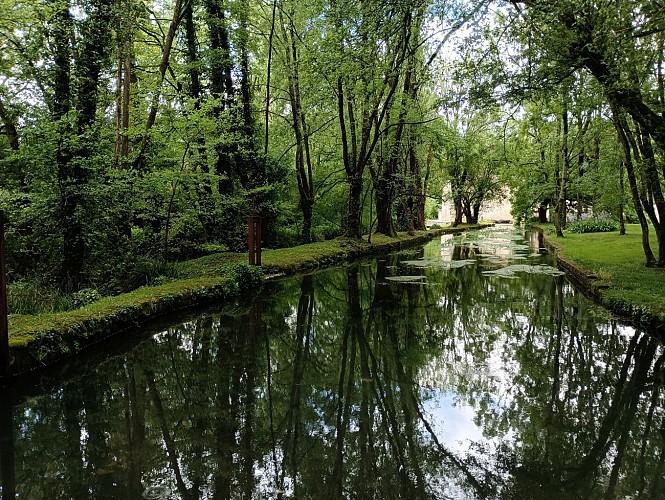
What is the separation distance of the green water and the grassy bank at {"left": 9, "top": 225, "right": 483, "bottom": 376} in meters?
0.46

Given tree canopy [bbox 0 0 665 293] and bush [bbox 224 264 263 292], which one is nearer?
tree canopy [bbox 0 0 665 293]

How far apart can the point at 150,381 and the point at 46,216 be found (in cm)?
448

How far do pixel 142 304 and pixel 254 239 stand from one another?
4532 millimetres

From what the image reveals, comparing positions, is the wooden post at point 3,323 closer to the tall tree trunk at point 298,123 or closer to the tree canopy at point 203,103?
the tree canopy at point 203,103

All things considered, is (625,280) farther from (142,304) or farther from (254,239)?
(142,304)

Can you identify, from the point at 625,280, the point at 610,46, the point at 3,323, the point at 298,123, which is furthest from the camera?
the point at 298,123

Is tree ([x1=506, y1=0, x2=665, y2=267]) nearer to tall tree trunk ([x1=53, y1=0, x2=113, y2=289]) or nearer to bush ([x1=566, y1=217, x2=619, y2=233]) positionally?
tall tree trunk ([x1=53, y1=0, x2=113, y2=289])

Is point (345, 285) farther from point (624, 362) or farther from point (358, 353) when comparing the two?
point (624, 362)

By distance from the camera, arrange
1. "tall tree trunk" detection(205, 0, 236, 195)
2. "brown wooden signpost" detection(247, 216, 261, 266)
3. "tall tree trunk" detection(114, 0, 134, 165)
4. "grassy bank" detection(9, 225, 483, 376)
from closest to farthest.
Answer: "grassy bank" detection(9, 225, 483, 376), "tall tree trunk" detection(114, 0, 134, 165), "brown wooden signpost" detection(247, 216, 261, 266), "tall tree trunk" detection(205, 0, 236, 195)

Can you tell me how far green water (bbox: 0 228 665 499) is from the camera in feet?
9.98

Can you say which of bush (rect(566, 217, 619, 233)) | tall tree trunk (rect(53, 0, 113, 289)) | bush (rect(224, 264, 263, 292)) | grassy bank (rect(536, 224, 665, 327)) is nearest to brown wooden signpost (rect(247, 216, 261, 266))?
bush (rect(224, 264, 263, 292))

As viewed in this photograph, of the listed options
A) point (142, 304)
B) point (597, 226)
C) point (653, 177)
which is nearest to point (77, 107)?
point (142, 304)

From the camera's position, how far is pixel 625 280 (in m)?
8.81

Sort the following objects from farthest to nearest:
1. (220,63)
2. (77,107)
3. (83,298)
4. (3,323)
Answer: (220,63) < (77,107) < (83,298) < (3,323)
